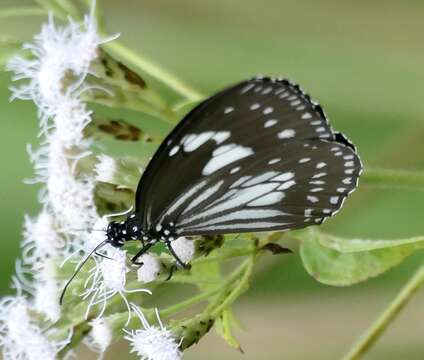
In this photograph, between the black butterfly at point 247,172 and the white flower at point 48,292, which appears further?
the white flower at point 48,292

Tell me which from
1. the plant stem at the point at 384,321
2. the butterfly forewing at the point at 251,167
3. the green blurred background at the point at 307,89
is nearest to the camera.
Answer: the butterfly forewing at the point at 251,167

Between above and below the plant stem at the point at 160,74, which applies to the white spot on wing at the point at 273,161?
below

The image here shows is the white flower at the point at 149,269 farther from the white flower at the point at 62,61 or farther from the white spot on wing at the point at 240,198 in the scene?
the white flower at the point at 62,61

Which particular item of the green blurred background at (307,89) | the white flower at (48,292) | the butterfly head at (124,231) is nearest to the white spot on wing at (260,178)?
the butterfly head at (124,231)

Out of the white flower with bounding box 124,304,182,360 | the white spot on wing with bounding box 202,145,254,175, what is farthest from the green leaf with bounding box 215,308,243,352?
the white spot on wing with bounding box 202,145,254,175

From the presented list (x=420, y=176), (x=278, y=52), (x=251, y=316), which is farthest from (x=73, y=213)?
(x=278, y=52)

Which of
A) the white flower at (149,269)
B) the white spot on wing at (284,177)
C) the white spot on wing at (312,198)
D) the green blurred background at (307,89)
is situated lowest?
the green blurred background at (307,89)

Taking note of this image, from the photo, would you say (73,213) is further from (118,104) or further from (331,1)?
(331,1)

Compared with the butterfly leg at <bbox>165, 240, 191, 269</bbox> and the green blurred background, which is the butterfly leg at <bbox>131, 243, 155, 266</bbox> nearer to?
the butterfly leg at <bbox>165, 240, 191, 269</bbox>

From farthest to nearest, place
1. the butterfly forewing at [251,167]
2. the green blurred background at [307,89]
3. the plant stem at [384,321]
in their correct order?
the green blurred background at [307,89], the plant stem at [384,321], the butterfly forewing at [251,167]
